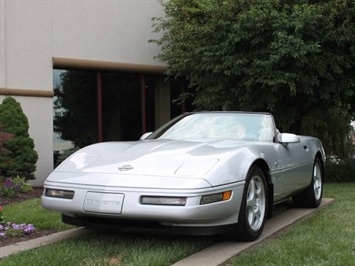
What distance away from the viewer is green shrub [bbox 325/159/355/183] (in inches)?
494

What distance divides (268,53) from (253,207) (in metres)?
6.41

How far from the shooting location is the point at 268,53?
1048cm

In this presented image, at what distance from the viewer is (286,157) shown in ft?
18.3

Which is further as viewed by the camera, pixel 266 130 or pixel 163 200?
pixel 266 130

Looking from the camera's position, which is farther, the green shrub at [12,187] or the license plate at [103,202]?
the green shrub at [12,187]

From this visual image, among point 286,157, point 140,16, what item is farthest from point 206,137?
point 140,16

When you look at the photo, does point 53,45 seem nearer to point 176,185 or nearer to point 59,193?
point 59,193

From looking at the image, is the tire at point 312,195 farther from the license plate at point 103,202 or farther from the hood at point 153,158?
the license plate at point 103,202

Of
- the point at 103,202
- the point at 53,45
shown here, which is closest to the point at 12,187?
the point at 53,45

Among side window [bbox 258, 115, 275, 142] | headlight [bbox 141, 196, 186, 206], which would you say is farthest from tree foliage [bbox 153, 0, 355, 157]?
headlight [bbox 141, 196, 186, 206]

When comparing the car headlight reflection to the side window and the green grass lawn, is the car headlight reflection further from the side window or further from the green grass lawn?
the side window

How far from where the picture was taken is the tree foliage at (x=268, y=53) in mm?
10008

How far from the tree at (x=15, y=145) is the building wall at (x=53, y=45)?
822 millimetres

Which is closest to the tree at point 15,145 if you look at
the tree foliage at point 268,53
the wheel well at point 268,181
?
the tree foliage at point 268,53
